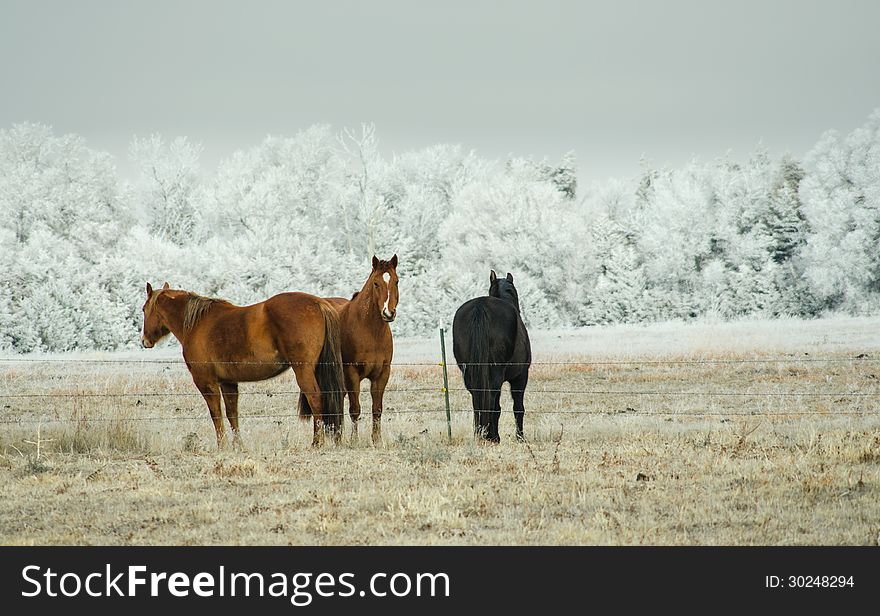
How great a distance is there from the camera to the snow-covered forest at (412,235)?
43844 millimetres

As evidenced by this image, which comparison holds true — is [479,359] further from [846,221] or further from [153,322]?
[846,221]

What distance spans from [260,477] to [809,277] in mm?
42741

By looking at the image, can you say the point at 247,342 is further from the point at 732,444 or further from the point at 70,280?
the point at 70,280

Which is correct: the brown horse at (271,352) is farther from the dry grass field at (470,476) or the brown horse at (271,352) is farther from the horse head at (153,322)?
the horse head at (153,322)

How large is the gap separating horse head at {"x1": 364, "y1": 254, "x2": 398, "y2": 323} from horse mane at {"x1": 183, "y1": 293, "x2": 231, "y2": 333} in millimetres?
1873

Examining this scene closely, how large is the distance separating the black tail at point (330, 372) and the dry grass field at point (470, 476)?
43cm

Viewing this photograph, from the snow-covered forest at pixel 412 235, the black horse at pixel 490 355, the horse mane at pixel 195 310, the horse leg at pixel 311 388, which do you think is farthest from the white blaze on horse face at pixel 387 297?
the snow-covered forest at pixel 412 235

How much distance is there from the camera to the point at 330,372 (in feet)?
36.4

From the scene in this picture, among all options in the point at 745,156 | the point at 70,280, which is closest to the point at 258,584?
the point at 70,280

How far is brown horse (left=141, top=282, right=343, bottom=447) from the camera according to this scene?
36.0 feet

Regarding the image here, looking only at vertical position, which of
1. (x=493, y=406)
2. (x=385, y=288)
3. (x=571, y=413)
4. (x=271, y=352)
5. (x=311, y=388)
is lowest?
(x=571, y=413)

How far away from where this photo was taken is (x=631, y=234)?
52.9 metres

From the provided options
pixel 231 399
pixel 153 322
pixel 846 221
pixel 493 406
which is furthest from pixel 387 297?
pixel 846 221

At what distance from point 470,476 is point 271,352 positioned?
3.59 metres
